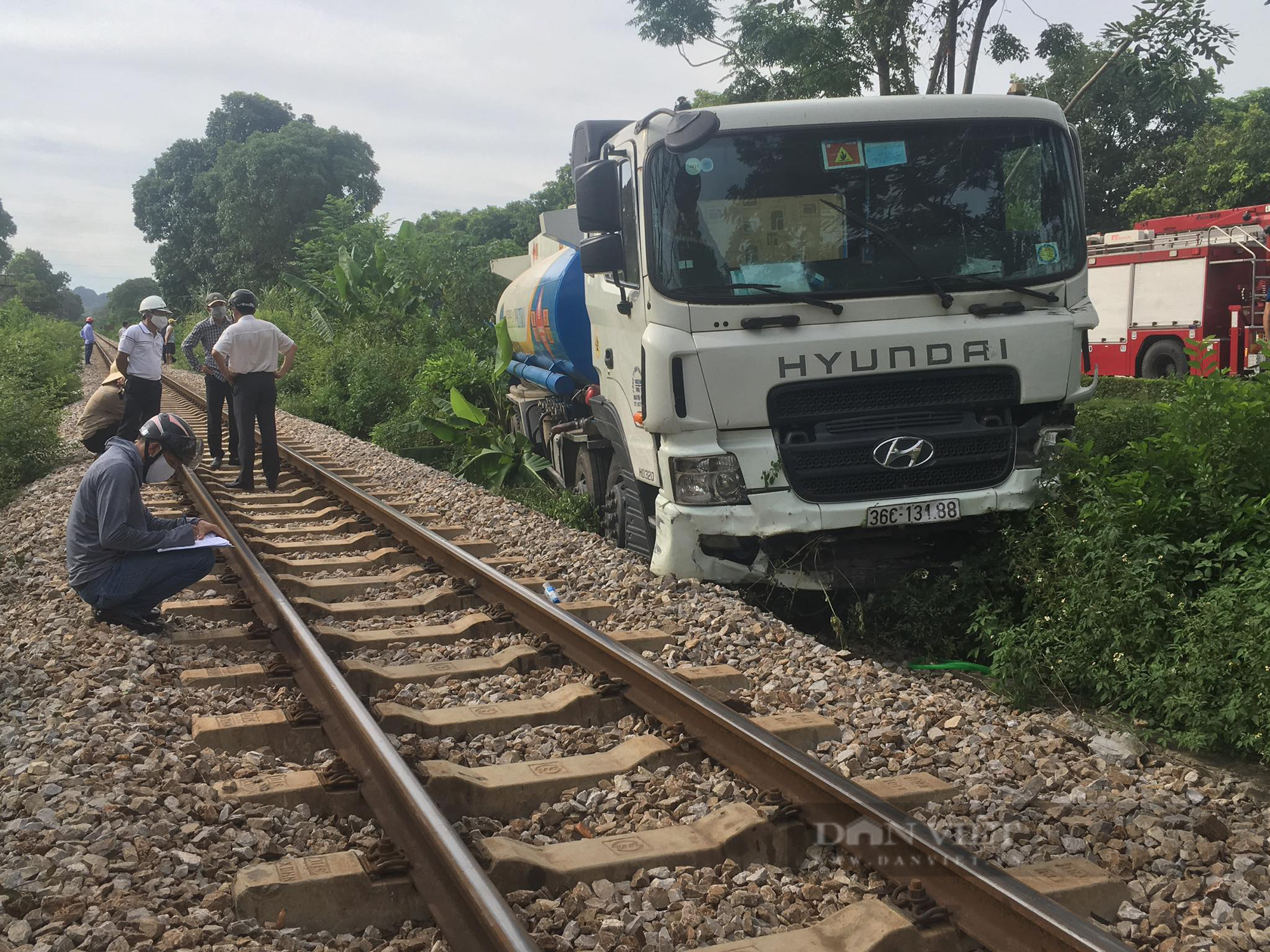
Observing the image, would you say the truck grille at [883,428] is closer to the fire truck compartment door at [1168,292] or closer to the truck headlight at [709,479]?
the truck headlight at [709,479]

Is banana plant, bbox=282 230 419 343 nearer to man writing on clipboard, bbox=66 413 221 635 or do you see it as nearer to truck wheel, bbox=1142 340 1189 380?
truck wheel, bbox=1142 340 1189 380

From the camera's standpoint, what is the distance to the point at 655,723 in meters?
4.72

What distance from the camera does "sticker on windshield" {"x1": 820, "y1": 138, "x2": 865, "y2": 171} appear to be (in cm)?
648

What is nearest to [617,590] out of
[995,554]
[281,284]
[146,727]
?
[995,554]

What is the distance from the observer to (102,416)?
36.2 feet

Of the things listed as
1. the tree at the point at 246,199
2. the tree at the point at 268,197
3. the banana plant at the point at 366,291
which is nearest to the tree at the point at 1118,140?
the banana plant at the point at 366,291

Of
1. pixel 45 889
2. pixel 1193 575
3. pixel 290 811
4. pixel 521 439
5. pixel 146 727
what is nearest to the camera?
pixel 45 889

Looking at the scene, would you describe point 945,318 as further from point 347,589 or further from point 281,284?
point 281,284

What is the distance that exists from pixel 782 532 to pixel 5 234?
12237 cm

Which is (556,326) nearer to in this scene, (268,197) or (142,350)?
(142,350)

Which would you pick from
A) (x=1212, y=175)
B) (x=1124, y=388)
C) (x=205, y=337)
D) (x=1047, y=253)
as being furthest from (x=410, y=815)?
(x=1212, y=175)

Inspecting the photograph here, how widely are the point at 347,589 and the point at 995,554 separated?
400 centimetres

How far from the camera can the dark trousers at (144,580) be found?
599cm

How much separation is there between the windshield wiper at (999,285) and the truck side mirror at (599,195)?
82.0 inches
